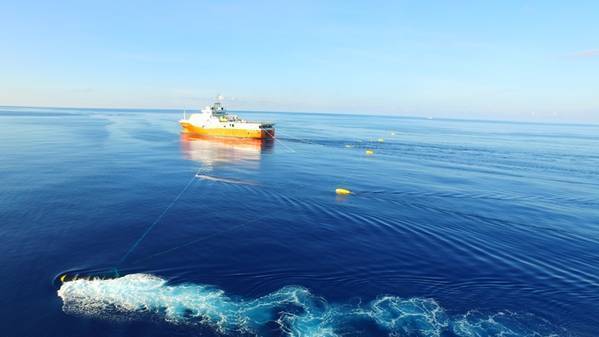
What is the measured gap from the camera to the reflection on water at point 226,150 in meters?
94.8

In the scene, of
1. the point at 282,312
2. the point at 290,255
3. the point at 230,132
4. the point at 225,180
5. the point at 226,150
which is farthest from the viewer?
the point at 230,132

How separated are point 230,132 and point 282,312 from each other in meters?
131

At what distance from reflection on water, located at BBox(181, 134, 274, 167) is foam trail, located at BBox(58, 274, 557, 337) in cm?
6051

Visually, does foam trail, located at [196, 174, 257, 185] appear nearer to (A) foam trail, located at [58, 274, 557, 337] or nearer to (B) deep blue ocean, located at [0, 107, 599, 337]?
(B) deep blue ocean, located at [0, 107, 599, 337]

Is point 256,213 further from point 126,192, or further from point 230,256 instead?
point 126,192

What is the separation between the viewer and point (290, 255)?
36688 millimetres

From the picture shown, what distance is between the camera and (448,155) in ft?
387

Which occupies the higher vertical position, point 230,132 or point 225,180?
point 230,132

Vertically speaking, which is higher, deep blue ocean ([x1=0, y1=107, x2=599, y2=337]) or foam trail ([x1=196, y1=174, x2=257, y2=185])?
foam trail ([x1=196, y1=174, x2=257, y2=185])

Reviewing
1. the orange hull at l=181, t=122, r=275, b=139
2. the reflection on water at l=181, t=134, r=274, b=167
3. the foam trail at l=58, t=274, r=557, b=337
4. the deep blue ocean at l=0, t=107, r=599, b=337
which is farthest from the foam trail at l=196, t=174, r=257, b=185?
the orange hull at l=181, t=122, r=275, b=139

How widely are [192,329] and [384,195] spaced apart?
144 feet

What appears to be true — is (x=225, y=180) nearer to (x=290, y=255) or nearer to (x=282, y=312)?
(x=290, y=255)

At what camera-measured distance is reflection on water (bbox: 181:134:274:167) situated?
94.8 metres

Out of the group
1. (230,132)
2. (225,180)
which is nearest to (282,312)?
(225,180)
